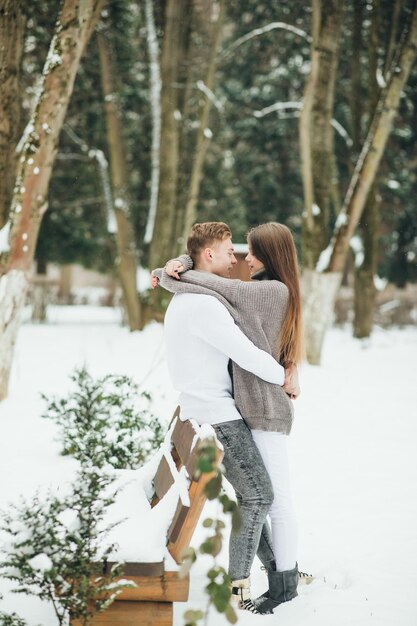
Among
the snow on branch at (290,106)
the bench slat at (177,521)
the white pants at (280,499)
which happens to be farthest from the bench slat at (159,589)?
the snow on branch at (290,106)

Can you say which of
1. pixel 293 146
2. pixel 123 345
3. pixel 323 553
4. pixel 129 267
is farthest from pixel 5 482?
pixel 293 146

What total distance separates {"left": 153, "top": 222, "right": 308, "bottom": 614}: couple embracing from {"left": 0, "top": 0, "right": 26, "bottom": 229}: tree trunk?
544 centimetres

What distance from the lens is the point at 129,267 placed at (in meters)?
15.0

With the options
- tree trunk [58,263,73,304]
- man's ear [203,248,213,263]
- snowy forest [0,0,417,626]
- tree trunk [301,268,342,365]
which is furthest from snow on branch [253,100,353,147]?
tree trunk [58,263,73,304]

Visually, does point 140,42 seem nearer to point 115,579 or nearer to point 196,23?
point 196,23

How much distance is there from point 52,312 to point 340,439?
16815mm

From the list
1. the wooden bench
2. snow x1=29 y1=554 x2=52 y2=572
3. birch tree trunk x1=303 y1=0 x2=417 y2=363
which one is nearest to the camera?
snow x1=29 y1=554 x2=52 y2=572

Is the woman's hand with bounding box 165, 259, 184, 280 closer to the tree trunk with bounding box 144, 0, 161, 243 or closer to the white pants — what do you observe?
the white pants

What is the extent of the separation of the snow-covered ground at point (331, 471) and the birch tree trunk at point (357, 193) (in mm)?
953

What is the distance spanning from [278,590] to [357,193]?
27.0 ft

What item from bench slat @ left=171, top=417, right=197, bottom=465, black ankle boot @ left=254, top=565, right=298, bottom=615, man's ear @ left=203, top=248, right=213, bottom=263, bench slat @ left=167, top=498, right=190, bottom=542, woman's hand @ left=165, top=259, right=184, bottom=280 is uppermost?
man's ear @ left=203, top=248, right=213, bottom=263

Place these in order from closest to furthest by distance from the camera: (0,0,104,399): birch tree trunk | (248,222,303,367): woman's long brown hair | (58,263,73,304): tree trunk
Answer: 1. (248,222,303,367): woman's long brown hair
2. (0,0,104,399): birch tree trunk
3. (58,263,73,304): tree trunk

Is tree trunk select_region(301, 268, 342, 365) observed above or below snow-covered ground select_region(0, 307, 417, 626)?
above

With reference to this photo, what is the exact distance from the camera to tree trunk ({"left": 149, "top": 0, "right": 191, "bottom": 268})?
14.2m
